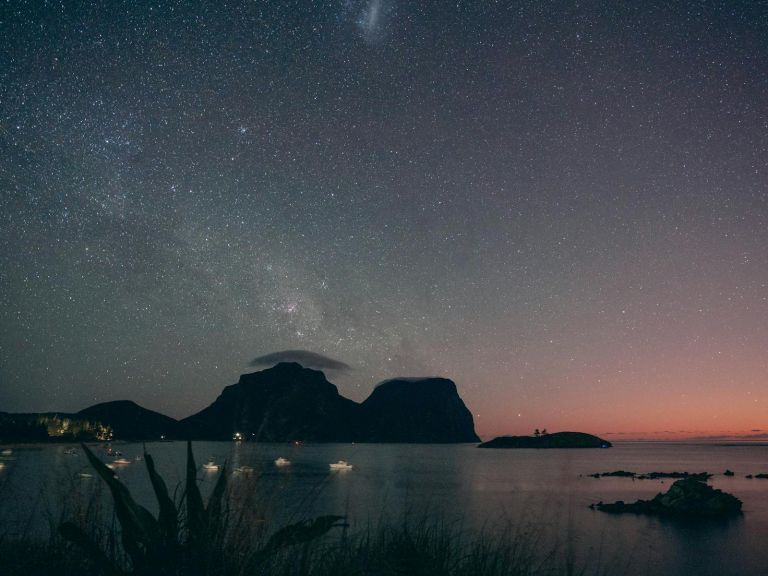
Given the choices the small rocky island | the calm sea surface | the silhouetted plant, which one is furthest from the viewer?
the small rocky island

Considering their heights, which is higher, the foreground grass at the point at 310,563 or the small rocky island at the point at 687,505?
the foreground grass at the point at 310,563

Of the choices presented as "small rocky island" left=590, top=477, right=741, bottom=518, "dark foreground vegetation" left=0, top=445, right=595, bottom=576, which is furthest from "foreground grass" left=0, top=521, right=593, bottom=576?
"small rocky island" left=590, top=477, right=741, bottom=518

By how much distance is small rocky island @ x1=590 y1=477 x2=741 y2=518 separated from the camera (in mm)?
38562

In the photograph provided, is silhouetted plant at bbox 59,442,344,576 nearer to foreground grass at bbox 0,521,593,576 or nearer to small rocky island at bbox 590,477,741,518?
foreground grass at bbox 0,521,593,576

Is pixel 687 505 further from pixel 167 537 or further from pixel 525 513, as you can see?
pixel 167 537

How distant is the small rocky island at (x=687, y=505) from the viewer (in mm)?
38562

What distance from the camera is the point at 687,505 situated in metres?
38.4

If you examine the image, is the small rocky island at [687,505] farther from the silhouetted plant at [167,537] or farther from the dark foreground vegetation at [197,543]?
the silhouetted plant at [167,537]

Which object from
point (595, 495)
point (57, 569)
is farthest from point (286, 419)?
point (595, 495)

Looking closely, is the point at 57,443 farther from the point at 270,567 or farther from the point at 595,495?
the point at 270,567

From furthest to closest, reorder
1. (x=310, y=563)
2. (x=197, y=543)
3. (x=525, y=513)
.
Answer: (x=525, y=513) < (x=310, y=563) < (x=197, y=543)

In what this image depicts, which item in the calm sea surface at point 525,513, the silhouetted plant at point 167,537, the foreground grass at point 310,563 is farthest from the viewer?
the calm sea surface at point 525,513

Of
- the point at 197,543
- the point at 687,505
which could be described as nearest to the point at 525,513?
the point at 197,543

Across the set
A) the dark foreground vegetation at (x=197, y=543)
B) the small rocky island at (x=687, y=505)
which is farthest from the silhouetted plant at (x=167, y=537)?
the small rocky island at (x=687, y=505)
